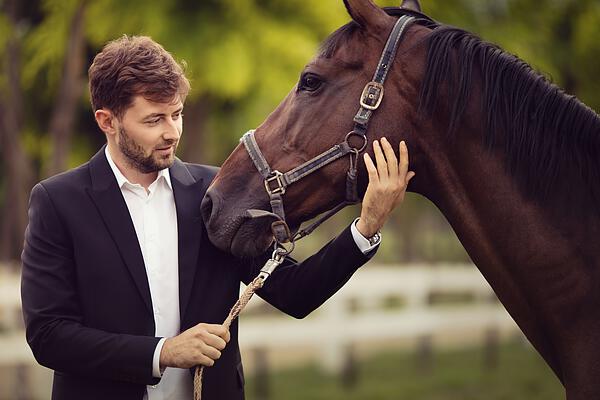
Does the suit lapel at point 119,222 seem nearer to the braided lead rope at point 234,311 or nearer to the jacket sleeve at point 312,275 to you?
the braided lead rope at point 234,311

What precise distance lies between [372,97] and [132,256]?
3.15ft

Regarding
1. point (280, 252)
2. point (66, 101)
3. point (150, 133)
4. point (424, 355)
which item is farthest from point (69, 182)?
point (424, 355)

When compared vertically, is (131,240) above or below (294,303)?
above

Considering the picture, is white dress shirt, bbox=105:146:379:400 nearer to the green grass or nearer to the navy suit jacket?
the navy suit jacket

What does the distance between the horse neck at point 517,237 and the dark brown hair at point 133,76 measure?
0.88 metres

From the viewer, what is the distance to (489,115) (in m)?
2.64

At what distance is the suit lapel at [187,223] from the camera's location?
272 centimetres

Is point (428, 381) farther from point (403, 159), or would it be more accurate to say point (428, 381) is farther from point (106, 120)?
point (106, 120)

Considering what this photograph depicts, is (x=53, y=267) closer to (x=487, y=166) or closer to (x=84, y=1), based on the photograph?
(x=487, y=166)

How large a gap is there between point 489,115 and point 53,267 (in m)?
1.51

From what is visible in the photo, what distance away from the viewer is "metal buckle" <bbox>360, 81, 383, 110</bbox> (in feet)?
8.84

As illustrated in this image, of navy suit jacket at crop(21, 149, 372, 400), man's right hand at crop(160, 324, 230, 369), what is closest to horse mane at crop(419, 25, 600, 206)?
navy suit jacket at crop(21, 149, 372, 400)

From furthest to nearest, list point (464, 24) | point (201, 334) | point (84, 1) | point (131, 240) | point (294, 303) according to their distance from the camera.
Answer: point (464, 24) → point (84, 1) → point (294, 303) → point (131, 240) → point (201, 334)

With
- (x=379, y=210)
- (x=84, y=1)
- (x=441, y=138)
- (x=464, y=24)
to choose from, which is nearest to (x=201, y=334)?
(x=379, y=210)
